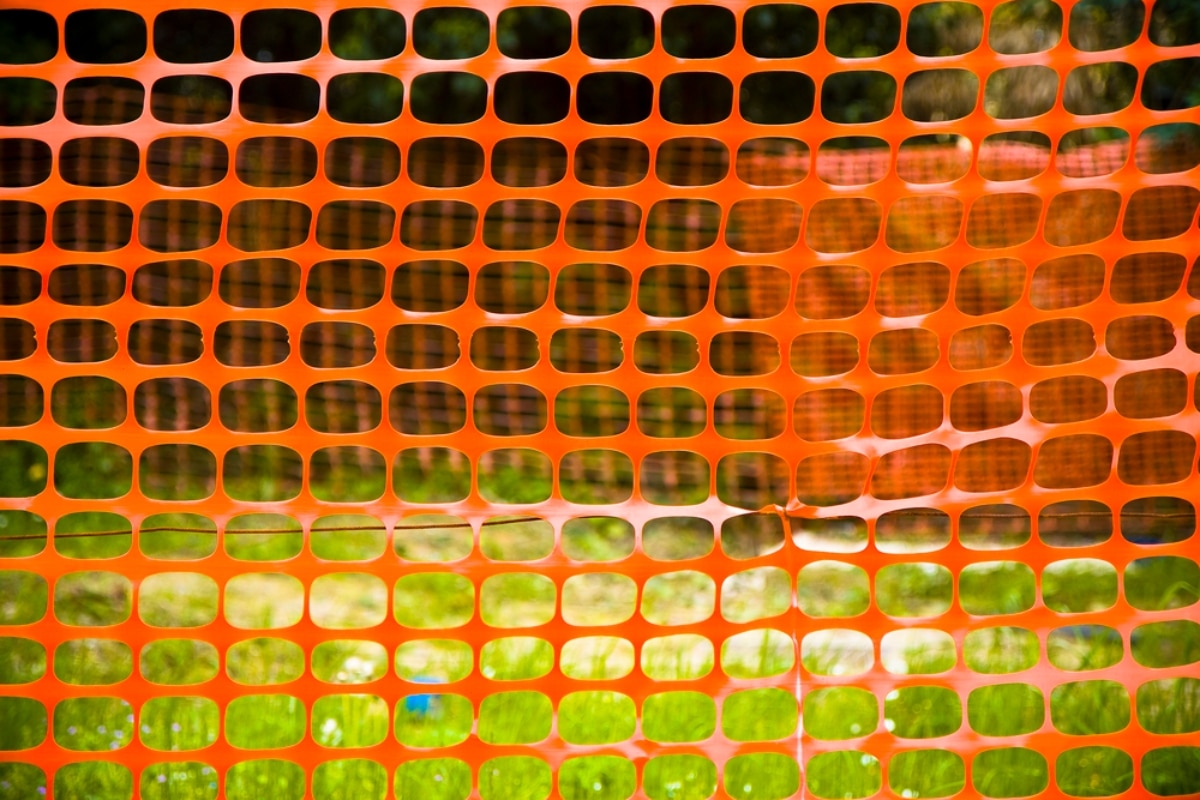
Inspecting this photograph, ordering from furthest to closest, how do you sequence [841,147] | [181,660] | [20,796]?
[841,147]
[181,660]
[20,796]

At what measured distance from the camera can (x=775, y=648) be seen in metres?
2.96

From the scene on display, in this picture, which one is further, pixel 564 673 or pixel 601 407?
pixel 601 407

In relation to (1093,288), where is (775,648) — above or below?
below

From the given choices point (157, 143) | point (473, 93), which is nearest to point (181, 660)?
point (157, 143)

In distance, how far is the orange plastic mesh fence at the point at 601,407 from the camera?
1864 millimetres

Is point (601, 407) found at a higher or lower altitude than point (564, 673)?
higher

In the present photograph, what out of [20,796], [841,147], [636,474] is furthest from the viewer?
[841,147]

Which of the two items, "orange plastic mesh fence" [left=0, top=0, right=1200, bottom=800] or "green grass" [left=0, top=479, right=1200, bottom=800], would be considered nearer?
"orange plastic mesh fence" [left=0, top=0, right=1200, bottom=800]

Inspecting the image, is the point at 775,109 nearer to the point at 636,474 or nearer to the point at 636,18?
the point at 636,18

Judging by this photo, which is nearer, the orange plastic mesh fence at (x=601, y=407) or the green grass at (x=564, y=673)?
the orange plastic mesh fence at (x=601, y=407)

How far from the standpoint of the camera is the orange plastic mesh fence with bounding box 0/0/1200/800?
1864 mm

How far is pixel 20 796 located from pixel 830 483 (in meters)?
2.75

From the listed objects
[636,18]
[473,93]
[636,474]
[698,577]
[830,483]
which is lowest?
[698,577]

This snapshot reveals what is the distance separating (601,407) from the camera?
4.53 m
